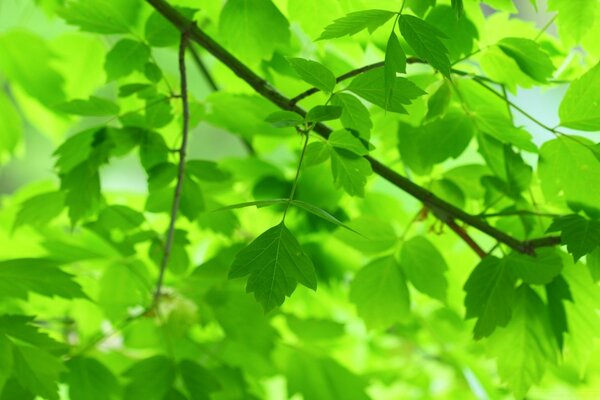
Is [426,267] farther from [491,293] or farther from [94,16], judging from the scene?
[94,16]

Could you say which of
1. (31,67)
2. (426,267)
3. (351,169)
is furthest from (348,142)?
(31,67)

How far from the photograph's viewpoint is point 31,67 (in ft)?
3.16

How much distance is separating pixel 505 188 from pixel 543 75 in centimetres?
10

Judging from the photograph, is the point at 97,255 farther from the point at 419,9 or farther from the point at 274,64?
the point at 419,9

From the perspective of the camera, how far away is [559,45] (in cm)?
66

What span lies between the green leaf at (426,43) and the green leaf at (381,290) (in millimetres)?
297

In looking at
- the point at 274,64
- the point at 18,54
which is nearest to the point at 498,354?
the point at 274,64

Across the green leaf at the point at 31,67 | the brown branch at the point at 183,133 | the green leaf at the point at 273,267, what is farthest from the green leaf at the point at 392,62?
the green leaf at the point at 31,67

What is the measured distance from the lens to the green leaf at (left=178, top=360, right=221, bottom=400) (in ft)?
2.30

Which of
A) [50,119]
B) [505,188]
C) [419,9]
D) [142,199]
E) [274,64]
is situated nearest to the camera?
[419,9]

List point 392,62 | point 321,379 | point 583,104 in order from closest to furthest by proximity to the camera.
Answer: point 392,62 < point 583,104 < point 321,379

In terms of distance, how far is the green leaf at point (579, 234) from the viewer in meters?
0.49

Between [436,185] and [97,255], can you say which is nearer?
[436,185]

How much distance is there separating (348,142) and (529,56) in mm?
189
